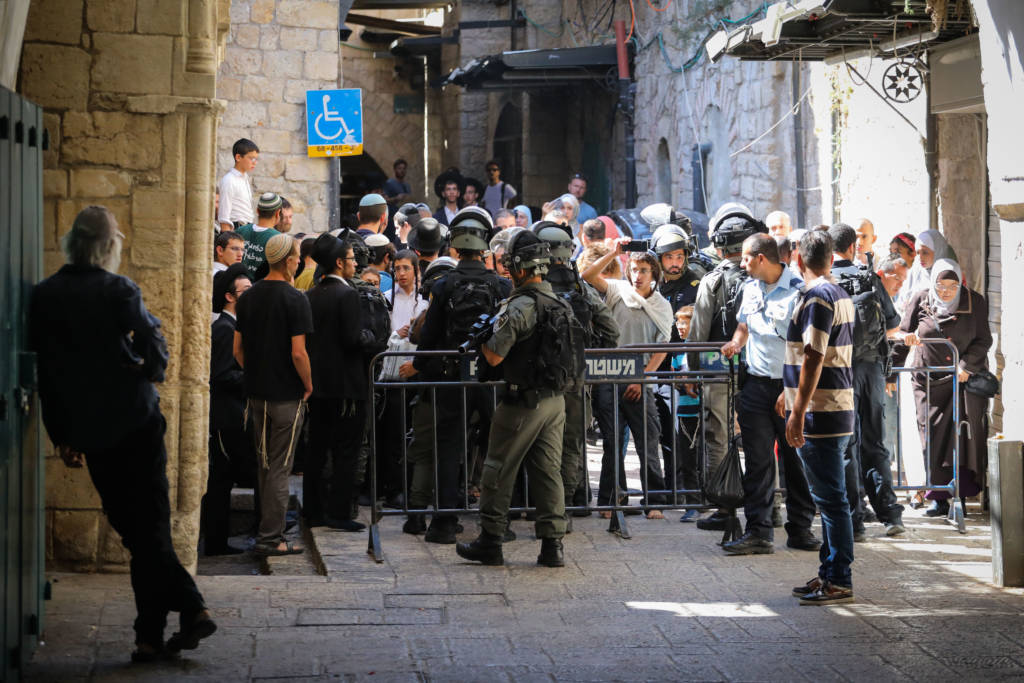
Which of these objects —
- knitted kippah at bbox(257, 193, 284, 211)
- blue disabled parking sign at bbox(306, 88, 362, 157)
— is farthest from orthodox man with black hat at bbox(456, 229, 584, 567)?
blue disabled parking sign at bbox(306, 88, 362, 157)

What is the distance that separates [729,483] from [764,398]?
54 cm

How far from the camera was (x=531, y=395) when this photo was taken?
757 centimetres

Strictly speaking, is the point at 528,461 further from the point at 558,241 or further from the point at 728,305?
the point at 728,305

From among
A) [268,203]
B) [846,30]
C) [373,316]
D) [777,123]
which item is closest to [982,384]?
[846,30]

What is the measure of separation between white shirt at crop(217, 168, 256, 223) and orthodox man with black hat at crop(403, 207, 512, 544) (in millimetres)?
5121

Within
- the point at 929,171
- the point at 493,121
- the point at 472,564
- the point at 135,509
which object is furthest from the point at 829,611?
the point at 493,121

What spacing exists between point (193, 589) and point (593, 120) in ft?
62.1

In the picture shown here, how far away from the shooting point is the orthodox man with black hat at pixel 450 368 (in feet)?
27.3

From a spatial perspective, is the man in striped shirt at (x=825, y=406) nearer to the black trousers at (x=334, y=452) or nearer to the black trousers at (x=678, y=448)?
the black trousers at (x=678, y=448)

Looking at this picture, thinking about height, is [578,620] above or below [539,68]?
below

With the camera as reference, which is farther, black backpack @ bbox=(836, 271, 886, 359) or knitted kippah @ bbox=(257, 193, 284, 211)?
knitted kippah @ bbox=(257, 193, 284, 211)

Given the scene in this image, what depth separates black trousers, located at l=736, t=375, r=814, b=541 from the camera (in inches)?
322

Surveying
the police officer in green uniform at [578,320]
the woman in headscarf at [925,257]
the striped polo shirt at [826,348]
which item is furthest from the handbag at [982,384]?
the striped polo shirt at [826,348]

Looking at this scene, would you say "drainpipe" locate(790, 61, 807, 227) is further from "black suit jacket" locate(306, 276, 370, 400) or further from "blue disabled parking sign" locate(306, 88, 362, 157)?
"black suit jacket" locate(306, 276, 370, 400)
